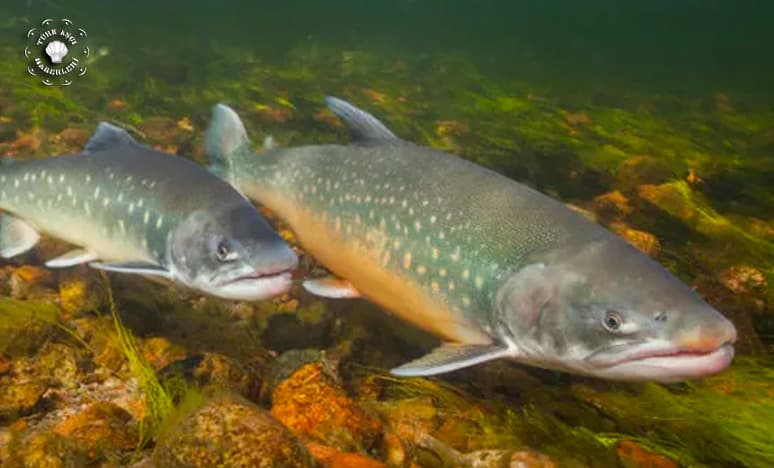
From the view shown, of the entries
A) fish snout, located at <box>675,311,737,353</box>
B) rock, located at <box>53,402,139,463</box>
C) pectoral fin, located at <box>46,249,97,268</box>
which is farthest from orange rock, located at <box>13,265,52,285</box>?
fish snout, located at <box>675,311,737,353</box>

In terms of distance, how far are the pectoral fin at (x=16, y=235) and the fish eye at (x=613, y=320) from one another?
483 cm

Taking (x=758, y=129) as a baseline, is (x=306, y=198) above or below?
above

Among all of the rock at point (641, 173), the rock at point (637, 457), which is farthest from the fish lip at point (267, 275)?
the rock at point (641, 173)

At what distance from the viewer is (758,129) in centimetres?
1263

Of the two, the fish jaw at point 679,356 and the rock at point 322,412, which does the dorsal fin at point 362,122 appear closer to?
the rock at point 322,412

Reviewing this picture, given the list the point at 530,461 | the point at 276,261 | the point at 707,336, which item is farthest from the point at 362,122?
the point at 707,336

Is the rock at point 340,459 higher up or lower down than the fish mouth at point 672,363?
lower down

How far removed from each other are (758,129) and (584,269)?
1202 centimetres

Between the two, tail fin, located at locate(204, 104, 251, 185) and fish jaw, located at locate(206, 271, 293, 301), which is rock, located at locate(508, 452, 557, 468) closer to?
fish jaw, located at locate(206, 271, 293, 301)

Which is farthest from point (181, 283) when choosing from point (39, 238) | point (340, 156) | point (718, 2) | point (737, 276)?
point (718, 2)

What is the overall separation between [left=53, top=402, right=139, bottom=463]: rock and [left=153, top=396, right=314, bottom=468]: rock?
0.48 m

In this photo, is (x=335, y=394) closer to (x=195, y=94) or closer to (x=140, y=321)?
(x=140, y=321)

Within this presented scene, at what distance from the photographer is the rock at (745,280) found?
5094 mm

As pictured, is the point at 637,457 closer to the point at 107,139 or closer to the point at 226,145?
the point at 226,145
